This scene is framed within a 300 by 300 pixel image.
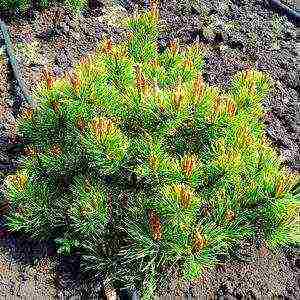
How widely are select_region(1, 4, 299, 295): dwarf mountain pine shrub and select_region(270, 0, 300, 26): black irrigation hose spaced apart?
1749 mm

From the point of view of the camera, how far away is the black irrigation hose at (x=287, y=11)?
3893 millimetres

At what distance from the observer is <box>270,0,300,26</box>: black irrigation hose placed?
3.89 m

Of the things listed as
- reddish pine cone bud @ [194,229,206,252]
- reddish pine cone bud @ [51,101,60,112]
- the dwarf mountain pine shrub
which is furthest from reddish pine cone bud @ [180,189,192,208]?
reddish pine cone bud @ [51,101,60,112]

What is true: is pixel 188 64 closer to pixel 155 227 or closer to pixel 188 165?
pixel 188 165

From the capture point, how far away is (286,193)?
199 centimetres

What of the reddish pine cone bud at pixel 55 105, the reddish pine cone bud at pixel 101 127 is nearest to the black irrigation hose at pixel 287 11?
the reddish pine cone bud at pixel 55 105

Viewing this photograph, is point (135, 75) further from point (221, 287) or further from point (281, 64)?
point (281, 64)

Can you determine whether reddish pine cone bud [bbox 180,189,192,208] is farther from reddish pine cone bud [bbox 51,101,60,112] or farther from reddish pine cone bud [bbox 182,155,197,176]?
reddish pine cone bud [bbox 51,101,60,112]

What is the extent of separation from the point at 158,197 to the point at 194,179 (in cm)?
17

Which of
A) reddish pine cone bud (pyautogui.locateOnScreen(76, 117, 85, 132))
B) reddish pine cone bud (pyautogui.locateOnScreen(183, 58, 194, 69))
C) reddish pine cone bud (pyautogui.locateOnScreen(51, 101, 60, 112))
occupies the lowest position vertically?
reddish pine cone bud (pyautogui.locateOnScreen(51, 101, 60, 112))

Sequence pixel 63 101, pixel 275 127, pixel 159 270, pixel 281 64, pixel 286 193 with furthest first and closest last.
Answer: pixel 281 64
pixel 275 127
pixel 159 270
pixel 63 101
pixel 286 193

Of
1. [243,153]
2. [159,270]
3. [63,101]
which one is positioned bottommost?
[159,270]

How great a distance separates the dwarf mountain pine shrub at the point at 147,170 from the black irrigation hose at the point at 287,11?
1749mm

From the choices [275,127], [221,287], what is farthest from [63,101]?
[275,127]
